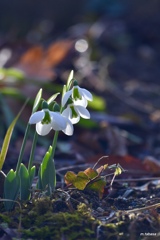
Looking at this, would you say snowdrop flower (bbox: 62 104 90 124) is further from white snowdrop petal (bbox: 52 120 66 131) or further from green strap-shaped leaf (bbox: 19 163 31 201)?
green strap-shaped leaf (bbox: 19 163 31 201)

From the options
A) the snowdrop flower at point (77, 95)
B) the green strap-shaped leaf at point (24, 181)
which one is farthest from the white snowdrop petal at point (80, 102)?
the green strap-shaped leaf at point (24, 181)

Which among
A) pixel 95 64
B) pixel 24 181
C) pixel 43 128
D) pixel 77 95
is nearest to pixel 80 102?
pixel 77 95

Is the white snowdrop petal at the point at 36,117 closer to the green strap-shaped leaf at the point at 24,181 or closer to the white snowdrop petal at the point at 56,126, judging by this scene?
the white snowdrop petal at the point at 56,126

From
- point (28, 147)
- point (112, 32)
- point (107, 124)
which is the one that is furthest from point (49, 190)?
point (112, 32)

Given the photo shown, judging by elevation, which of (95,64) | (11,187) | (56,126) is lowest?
(11,187)

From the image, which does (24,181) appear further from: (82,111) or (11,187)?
(82,111)

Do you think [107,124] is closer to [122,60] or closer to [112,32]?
[122,60]

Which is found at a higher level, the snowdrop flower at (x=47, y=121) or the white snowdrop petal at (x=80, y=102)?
the white snowdrop petal at (x=80, y=102)

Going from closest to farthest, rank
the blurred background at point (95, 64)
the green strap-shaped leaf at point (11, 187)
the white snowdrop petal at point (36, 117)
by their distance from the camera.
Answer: the white snowdrop petal at point (36, 117) → the green strap-shaped leaf at point (11, 187) → the blurred background at point (95, 64)
